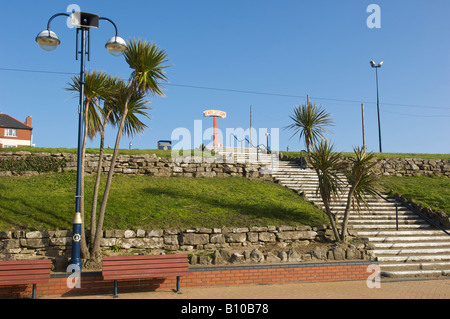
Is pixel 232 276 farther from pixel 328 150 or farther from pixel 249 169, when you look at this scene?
pixel 249 169

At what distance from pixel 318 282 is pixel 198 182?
309 inches

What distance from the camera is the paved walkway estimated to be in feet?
24.6

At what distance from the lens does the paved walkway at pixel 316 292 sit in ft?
24.6

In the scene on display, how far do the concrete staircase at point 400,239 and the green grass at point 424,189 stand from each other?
1180 millimetres

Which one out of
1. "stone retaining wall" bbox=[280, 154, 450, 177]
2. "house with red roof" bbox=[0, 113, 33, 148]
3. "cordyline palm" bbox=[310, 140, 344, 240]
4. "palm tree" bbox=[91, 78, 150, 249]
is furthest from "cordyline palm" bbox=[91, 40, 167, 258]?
"house with red roof" bbox=[0, 113, 33, 148]

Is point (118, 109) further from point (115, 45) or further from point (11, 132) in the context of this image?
point (11, 132)

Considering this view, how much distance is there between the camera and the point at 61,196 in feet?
41.3

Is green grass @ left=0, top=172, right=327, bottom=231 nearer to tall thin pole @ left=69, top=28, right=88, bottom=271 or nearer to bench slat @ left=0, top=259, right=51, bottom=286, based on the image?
tall thin pole @ left=69, top=28, right=88, bottom=271

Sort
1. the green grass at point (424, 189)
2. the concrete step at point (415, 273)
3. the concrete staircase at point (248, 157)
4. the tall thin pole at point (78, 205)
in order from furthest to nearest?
the concrete staircase at point (248, 157), the green grass at point (424, 189), the concrete step at point (415, 273), the tall thin pole at point (78, 205)

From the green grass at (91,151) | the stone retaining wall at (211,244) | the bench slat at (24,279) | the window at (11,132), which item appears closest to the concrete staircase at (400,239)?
the stone retaining wall at (211,244)

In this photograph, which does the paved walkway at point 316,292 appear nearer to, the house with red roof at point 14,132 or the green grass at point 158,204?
the green grass at point 158,204

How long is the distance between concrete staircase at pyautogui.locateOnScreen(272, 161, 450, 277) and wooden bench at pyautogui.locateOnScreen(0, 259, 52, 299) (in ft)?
25.9
